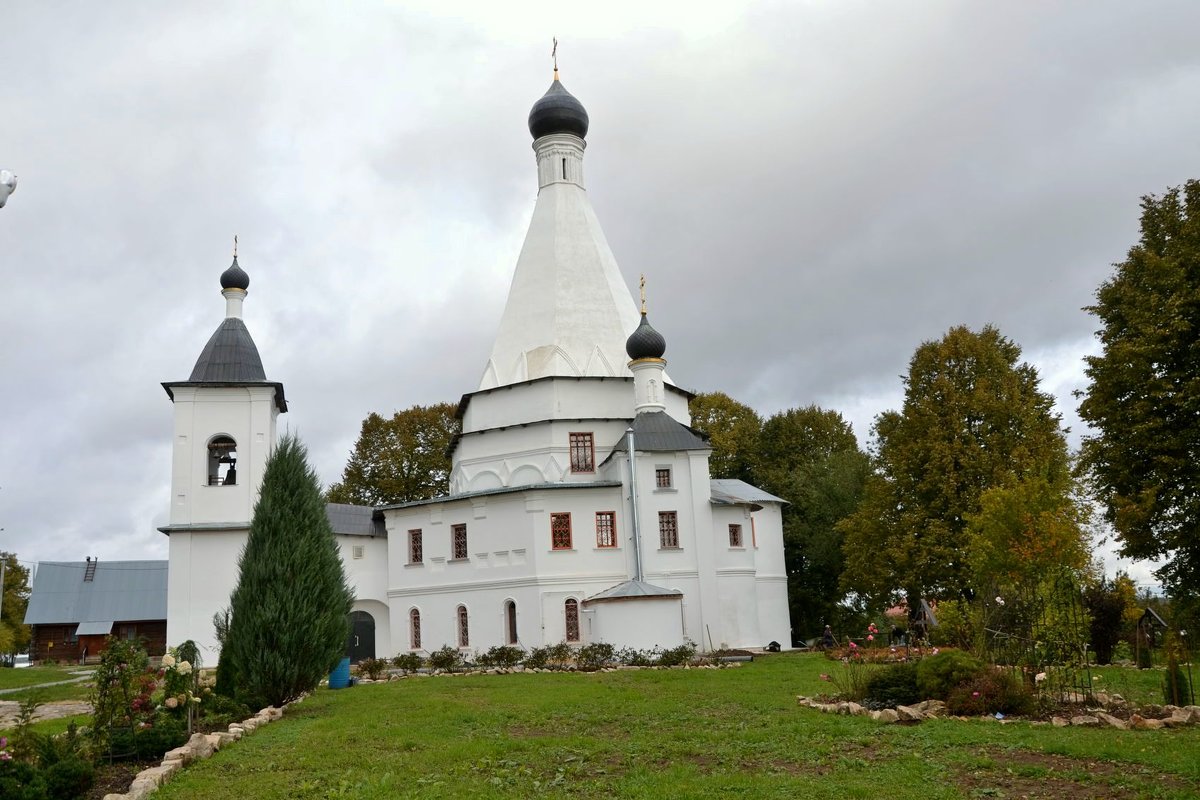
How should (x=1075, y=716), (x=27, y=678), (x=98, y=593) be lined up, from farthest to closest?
(x=98, y=593), (x=27, y=678), (x=1075, y=716)

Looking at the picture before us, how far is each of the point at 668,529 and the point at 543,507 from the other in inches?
150

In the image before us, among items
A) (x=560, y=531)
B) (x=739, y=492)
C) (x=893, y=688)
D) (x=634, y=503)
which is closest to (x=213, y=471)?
(x=560, y=531)

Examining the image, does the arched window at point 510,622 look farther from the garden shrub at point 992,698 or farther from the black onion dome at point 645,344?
the garden shrub at point 992,698

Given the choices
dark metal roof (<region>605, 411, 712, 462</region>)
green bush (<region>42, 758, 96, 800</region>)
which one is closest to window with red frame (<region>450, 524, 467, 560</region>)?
dark metal roof (<region>605, 411, 712, 462</region>)

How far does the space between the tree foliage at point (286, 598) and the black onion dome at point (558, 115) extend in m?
22.4

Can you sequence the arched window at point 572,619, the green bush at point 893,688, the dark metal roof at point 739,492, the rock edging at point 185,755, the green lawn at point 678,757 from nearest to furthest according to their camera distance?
the green lawn at point 678,757 → the rock edging at point 185,755 → the green bush at point 893,688 → the arched window at point 572,619 → the dark metal roof at point 739,492

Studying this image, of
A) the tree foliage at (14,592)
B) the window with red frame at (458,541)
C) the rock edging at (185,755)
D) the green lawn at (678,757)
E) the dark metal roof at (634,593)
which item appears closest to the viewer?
the green lawn at (678,757)

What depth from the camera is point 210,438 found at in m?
30.5

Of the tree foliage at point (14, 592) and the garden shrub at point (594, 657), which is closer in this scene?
the garden shrub at point (594, 657)

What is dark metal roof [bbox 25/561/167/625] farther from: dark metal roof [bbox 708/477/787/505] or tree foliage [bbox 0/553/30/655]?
dark metal roof [bbox 708/477/787/505]

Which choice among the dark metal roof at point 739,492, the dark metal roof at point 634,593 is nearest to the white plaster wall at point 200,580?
the dark metal roof at point 634,593

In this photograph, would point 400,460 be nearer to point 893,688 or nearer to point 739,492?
point 739,492

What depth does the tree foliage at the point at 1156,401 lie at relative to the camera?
19344 millimetres

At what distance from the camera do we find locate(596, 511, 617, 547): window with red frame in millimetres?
29125
